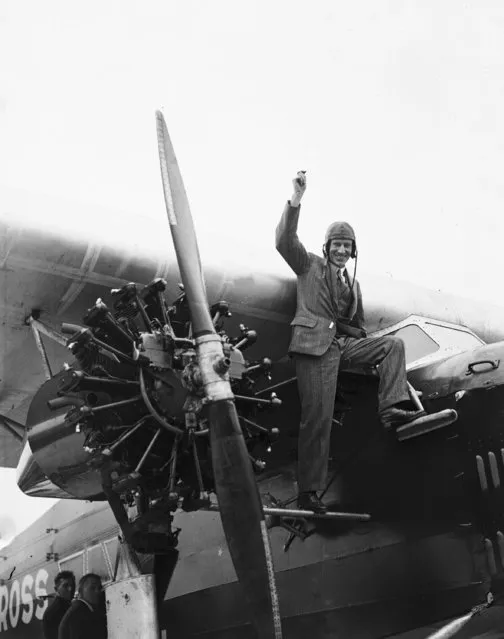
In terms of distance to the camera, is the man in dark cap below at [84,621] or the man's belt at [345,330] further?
the man in dark cap below at [84,621]

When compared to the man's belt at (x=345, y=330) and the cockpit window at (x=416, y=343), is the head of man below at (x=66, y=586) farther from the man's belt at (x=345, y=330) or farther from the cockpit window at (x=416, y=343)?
the cockpit window at (x=416, y=343)

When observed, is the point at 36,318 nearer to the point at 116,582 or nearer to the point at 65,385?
the point at 65,385

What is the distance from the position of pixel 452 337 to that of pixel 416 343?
0.35 m

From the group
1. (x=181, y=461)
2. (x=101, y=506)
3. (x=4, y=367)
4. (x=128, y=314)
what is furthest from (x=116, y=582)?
(x=101, y=506)

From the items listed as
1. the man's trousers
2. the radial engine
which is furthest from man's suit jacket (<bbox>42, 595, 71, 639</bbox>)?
the man's trousers

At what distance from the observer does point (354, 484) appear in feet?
21.4

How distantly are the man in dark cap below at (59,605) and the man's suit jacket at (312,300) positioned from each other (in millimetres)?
4089

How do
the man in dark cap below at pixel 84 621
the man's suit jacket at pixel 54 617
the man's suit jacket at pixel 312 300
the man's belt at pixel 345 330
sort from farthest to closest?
the man's suit jacket at pixel 54 617 → the man in dark cap below at pixel 84 621 → the man's belt at pixel 345 330 → the man's suit jacket at pixel 312 300

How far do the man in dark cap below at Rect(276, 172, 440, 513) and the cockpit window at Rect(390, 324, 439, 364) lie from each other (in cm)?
53

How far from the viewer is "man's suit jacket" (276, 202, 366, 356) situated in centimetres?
654

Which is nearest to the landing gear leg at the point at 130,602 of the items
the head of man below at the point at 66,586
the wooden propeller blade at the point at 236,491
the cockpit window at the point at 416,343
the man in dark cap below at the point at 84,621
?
the wooden propeller blade at the point at 236,491

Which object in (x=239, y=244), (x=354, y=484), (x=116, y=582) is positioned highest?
(x=239, y=244)

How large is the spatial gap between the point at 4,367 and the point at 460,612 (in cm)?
476

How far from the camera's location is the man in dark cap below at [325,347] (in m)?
6.17
